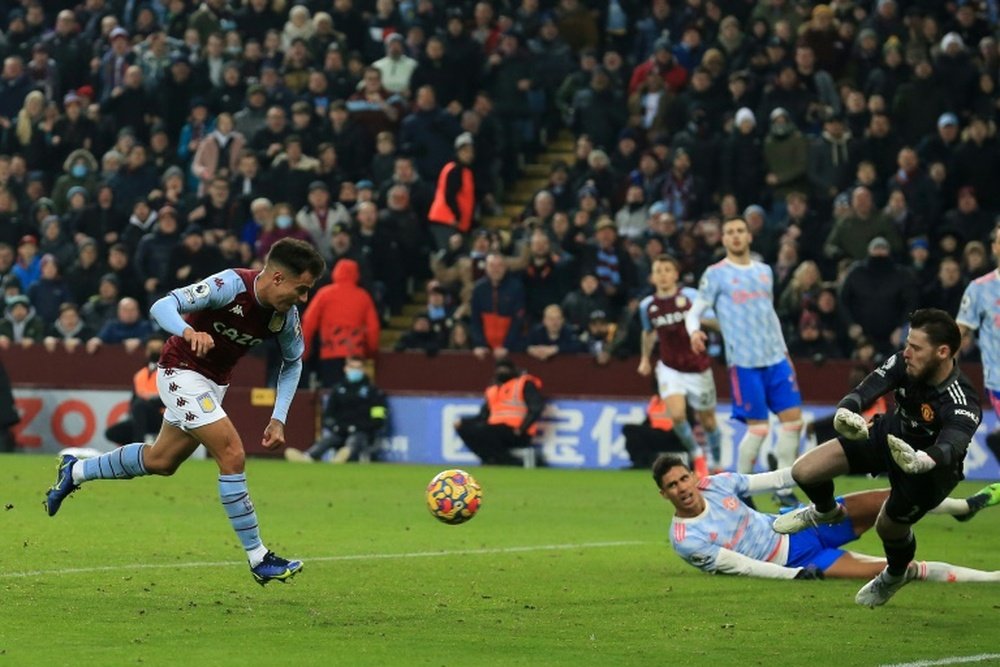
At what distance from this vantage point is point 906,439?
10.2 meters

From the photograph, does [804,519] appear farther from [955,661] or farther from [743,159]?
[743,159]

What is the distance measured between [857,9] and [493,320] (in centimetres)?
639

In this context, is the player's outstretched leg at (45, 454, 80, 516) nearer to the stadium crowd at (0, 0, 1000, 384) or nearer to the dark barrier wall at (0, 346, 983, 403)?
the dark barrier wall at (0, 346, 983, 403)

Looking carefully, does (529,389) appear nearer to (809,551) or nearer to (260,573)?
(809,551)

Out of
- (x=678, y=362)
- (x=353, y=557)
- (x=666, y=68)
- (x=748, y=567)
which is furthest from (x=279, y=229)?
(x=748, y=567)

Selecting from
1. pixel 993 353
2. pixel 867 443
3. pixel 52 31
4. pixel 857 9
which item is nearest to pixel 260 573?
pixel 867 443

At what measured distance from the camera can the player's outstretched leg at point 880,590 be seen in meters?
10.4

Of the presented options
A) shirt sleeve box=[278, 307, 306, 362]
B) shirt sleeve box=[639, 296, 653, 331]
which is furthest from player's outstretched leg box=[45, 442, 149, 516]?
shirt sleeve box=[639, 296, 653, 331]

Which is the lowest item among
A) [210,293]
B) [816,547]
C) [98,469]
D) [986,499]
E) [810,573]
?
[810,573]

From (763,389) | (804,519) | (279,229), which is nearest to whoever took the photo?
(804,519)

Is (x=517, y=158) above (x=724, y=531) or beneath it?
above

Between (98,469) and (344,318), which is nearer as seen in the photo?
(98,469)

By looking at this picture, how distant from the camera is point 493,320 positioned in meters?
23.1

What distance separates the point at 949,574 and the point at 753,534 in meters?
1.19
